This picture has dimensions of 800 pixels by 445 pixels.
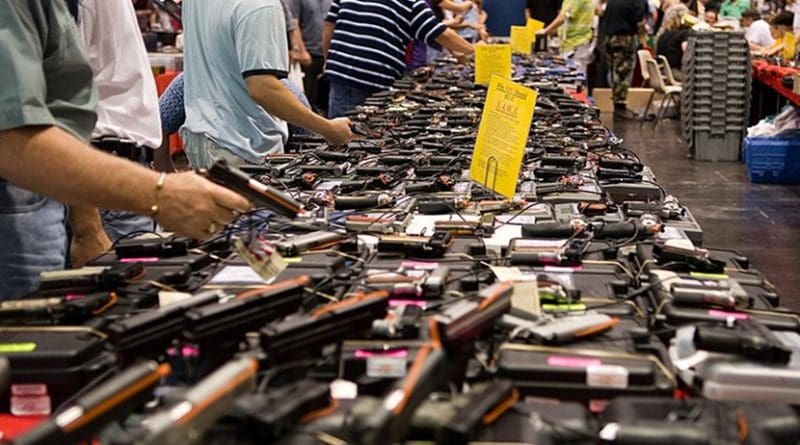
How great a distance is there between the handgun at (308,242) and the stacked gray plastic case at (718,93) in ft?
26.1

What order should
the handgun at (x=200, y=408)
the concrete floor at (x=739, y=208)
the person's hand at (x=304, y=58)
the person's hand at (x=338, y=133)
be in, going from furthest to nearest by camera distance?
the person's hand at (x=304, y=58)
the concrete floor at (x=739, y=208)
the person's hand at (x=338, y=133)
the handgun at (x=200, y=408)

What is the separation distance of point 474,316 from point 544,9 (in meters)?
12.8

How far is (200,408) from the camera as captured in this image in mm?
1238

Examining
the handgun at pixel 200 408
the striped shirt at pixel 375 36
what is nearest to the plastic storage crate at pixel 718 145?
the striped shirt at pixel 375 36

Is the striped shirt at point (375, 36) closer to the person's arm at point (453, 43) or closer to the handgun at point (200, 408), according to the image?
the person's arm at point (453, 43)

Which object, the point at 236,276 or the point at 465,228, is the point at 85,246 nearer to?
the point at 236,276

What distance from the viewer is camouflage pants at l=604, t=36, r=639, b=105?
1397 cm

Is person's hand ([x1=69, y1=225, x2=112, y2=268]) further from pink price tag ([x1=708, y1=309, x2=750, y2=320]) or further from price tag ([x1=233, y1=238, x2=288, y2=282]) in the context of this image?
pink price tag ([x1=708, y1=309, x2=750, y2=320])

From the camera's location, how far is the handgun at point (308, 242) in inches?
94.1

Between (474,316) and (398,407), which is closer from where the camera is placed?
(398,407)

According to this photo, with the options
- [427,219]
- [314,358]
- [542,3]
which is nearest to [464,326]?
[314,358]

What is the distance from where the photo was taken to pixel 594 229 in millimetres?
2615

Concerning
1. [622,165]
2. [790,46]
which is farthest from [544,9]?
[622,165]

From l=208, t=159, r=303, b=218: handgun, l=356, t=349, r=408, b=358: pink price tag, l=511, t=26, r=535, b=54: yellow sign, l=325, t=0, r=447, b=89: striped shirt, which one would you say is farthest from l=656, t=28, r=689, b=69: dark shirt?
l=356, t=349, r=408, b=358: pink price tag
